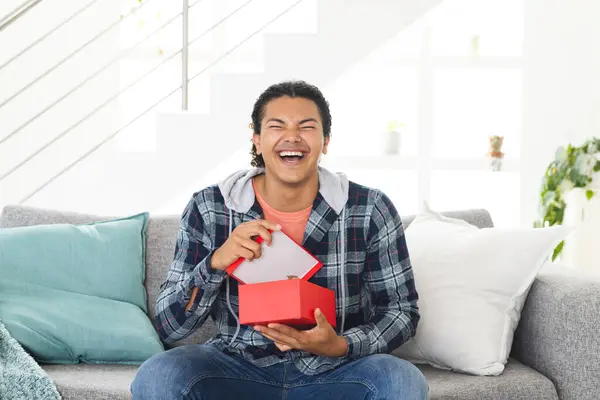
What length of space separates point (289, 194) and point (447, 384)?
1.77 ft

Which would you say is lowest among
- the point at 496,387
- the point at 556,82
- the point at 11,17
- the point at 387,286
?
the point at 496,387

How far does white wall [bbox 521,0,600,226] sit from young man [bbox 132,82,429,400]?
125 inches

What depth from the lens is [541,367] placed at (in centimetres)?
185

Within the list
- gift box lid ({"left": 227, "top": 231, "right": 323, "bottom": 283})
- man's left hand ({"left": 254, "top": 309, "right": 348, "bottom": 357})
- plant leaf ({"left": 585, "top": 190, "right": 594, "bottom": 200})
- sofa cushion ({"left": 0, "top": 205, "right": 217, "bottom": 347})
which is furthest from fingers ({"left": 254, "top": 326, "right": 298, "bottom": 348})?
plant leaf ({"left": 585, "top": 190, "right": 594, "bottom": 200})

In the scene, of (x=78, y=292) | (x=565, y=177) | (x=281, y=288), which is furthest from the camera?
(x=565, y=177)

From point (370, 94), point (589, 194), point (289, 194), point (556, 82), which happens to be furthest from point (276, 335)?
point (556, 82)

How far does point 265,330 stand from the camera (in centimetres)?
150

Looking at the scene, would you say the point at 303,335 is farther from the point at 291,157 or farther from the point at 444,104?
the point at 444,104

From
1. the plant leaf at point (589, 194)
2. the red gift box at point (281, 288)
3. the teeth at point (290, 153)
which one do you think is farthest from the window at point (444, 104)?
the red gift box at point (281, 288)

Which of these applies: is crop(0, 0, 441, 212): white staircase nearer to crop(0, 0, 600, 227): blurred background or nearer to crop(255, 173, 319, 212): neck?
crop(0, 0, 600, 227): blurred background

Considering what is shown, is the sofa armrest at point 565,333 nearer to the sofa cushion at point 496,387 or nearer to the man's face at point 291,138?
the sofa cushion at point 496,387

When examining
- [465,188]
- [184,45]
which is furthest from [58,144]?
[465,188]

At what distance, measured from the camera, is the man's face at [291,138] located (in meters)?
1.70

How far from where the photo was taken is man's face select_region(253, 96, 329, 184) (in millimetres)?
1701
